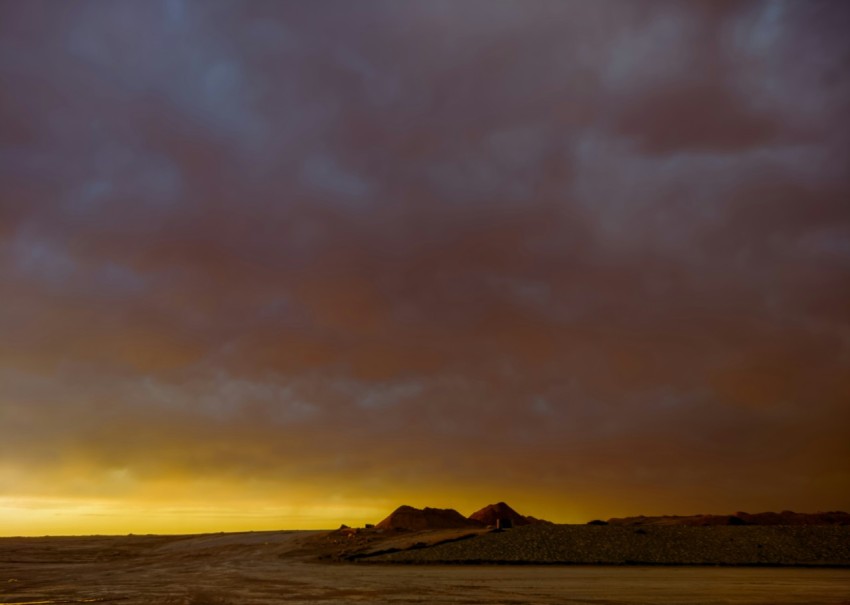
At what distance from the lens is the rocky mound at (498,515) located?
10228cm

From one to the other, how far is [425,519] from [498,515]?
50.2 feet

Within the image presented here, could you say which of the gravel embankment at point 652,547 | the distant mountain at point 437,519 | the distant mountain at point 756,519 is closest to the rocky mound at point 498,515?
the distant mountain at point 437,519

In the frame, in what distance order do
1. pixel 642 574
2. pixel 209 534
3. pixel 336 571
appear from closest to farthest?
pixel 642 574, pixel 336 571, pixel 209 534

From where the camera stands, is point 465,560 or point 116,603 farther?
point 465,560

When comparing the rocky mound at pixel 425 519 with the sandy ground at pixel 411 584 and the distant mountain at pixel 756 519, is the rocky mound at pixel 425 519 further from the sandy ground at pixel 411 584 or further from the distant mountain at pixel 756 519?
the sandy ground at pixel 411 584

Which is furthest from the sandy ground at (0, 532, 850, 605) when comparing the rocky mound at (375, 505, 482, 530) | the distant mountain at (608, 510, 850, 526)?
the distant mountain at (608, 510, 850, 526)

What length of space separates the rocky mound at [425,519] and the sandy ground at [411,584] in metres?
27.4

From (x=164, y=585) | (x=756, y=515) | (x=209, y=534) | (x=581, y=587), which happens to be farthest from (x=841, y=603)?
(x=209, y=534)

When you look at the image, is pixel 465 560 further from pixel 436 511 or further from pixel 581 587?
pixel 436 511

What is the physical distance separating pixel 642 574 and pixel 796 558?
638 inches

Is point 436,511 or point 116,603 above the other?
point 436,511

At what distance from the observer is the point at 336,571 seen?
48281 mm

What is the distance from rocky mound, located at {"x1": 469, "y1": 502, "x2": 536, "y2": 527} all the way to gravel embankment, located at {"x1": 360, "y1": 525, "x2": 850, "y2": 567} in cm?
4099

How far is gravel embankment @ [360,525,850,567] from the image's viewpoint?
53094mm
